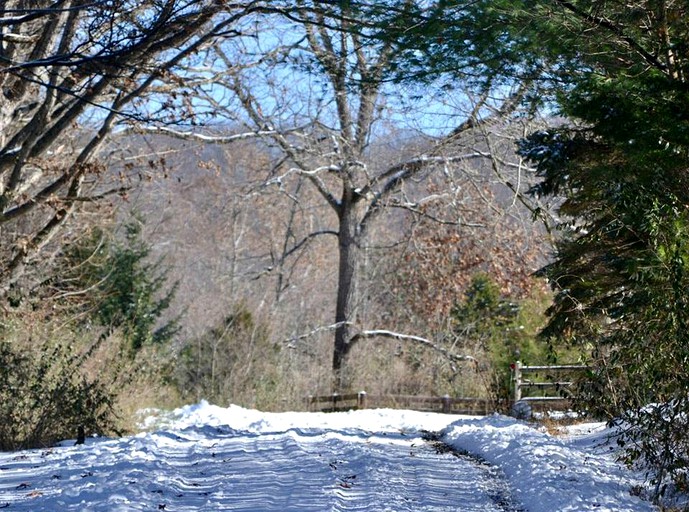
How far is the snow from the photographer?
9031mm

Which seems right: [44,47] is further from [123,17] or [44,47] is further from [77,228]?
[77,228]

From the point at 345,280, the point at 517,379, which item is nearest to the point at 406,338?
the point at 345,280

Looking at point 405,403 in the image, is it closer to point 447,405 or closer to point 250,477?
point 447,405

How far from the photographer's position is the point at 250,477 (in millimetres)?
10570

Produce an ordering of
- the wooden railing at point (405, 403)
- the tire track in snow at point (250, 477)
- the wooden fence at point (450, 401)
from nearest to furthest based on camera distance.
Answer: the tire track in snow at point (250, 477) < the wooden fence at point (450, 401) < the wooden railing at point (405, 403)

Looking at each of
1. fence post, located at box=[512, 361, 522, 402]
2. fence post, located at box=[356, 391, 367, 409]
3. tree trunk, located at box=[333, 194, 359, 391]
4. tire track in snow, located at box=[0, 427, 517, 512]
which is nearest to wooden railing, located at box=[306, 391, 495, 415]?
fence post, located at box=[356, 391, 367, 409]

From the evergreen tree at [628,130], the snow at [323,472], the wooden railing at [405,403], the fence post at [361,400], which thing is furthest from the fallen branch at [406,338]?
the evergreen tree at [628,130]

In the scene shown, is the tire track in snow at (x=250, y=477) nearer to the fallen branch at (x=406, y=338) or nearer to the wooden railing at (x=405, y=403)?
the wooden railing at (x=405, y=403)

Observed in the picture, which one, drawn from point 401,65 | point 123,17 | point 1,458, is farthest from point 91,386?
point 401,65

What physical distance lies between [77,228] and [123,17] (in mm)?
12938

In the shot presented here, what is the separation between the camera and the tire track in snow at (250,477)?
8.88 meters

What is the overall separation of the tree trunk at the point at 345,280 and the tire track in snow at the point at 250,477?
53.3ft

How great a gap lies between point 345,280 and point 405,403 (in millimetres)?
6367

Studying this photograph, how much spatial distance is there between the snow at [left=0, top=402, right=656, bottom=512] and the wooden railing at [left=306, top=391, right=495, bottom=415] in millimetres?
8361
